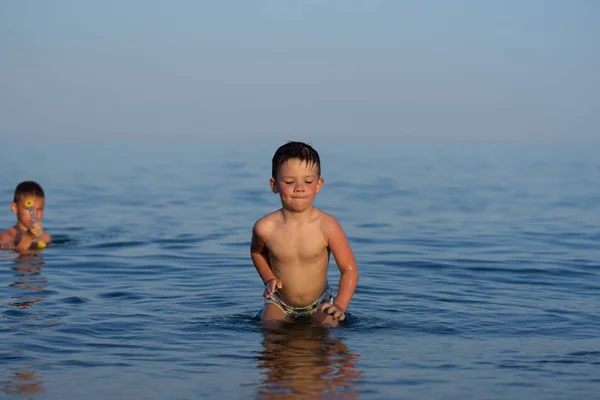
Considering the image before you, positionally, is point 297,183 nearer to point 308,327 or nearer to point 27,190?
point 308,327

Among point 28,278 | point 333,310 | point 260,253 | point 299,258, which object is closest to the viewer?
point 333,310

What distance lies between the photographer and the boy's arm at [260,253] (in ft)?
26.3

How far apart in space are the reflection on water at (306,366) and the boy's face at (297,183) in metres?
1.03

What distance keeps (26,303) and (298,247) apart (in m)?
2.77

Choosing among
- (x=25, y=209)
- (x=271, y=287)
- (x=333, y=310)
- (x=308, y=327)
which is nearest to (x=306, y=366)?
(x=333, y=310)

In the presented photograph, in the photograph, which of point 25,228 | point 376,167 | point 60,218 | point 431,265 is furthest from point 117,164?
point 431,265

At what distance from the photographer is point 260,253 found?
8.16 meters

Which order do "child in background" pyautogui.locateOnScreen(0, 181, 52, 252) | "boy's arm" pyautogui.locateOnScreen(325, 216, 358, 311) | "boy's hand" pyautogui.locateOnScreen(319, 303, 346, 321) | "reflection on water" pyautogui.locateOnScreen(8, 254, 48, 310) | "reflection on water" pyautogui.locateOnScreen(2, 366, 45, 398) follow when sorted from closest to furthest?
"reflection on water" pyautogui.locateOnScreen(2, 366, 45, 398)
"boy's hand" pyautogui.locateOnScreen(319, 303, 346, 321)
"boy's arm" pyautogui.locateOnScreen(325, 216, 358, 311)
"reflection on water" pyautogui.locateOnScreen(8, 254, 48, 310)
"child in background" pyautogui.locateOnScreen(0, 181, 52, 252)

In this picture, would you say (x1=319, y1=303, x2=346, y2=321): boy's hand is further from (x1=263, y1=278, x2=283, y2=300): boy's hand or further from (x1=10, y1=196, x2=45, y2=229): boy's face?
(x1=10, y1=196, x2=45, y2=229): boy's face

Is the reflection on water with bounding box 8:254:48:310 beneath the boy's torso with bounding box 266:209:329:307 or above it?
beneath

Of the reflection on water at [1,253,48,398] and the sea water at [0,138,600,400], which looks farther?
the sea water at [0,138,600,400]

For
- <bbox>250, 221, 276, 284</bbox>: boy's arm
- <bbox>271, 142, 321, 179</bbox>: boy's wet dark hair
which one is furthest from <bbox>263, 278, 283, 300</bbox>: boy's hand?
<bbox>271, 142, 321, 179</bbox>: boy's wet dark hair

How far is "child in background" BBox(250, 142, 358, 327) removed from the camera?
7.65m

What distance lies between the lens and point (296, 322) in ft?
26.6
